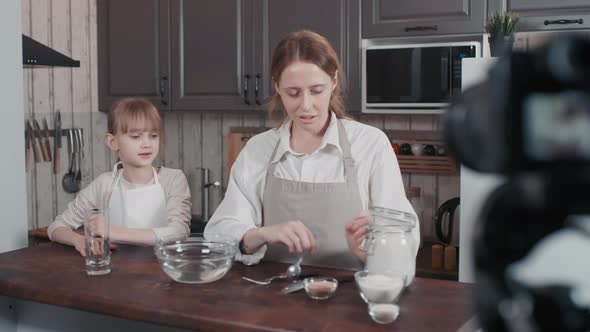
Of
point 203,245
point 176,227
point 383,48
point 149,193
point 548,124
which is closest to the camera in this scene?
point 548,124

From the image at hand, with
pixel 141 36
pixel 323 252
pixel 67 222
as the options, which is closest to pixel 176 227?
pixel 67 222

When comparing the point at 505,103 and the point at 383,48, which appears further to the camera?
the point at 383,48

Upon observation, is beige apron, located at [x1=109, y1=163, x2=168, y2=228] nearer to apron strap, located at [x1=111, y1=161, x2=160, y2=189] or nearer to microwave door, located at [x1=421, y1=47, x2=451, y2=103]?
apron strap, located at [x1=111, y1=161, x2=160, y2=189]

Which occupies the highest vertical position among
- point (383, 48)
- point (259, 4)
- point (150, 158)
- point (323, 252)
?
point (259, 4)

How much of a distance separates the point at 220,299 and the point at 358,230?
33cm

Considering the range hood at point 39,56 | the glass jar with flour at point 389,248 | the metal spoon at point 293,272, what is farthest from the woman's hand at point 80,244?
the range hood at point 39,56

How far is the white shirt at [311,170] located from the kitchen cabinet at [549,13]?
1.05 meters

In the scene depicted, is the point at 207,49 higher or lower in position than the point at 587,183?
higher

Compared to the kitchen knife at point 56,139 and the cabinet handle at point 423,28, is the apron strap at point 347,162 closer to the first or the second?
the cabinet handle at point 423,28

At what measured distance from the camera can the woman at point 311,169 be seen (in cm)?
184

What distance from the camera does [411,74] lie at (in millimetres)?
2836

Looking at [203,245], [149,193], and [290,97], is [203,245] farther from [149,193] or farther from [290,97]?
[149,193]

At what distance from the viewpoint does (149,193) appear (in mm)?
2391

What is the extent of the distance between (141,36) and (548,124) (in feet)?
11.8
